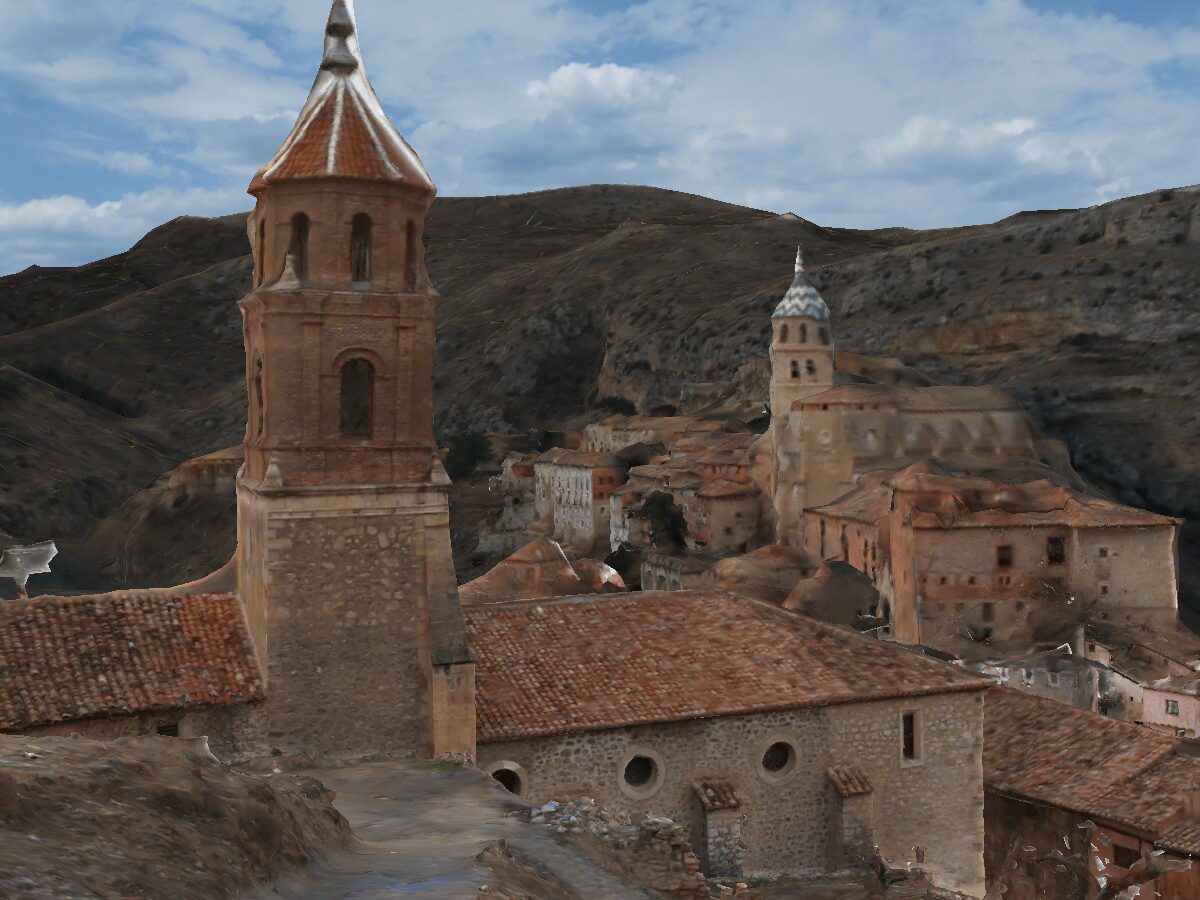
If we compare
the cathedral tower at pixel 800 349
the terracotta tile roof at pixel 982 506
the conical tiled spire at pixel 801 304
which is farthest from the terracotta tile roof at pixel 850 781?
the conical tiled spire at pixel 801 304

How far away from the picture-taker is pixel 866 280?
10794cm

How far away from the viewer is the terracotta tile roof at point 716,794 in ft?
60.6

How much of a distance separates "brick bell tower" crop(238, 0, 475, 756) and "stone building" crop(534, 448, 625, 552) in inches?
2381

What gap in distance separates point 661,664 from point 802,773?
8.64ft

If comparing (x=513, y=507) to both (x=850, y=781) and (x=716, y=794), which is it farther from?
(x=716, y=794)

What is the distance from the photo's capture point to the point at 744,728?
19.0 m

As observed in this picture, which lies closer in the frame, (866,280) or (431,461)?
(431,461)

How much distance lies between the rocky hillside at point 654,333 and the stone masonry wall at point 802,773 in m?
53.8

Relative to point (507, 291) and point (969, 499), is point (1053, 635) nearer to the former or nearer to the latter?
point (969, 499)

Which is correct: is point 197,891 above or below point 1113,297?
below

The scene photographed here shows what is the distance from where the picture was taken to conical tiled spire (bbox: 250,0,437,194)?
18.0 meters

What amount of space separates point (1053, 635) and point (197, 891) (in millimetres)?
44803

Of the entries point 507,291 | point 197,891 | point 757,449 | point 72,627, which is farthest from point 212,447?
point 197,891

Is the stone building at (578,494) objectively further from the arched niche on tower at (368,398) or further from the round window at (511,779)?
the round window at (511,779)
